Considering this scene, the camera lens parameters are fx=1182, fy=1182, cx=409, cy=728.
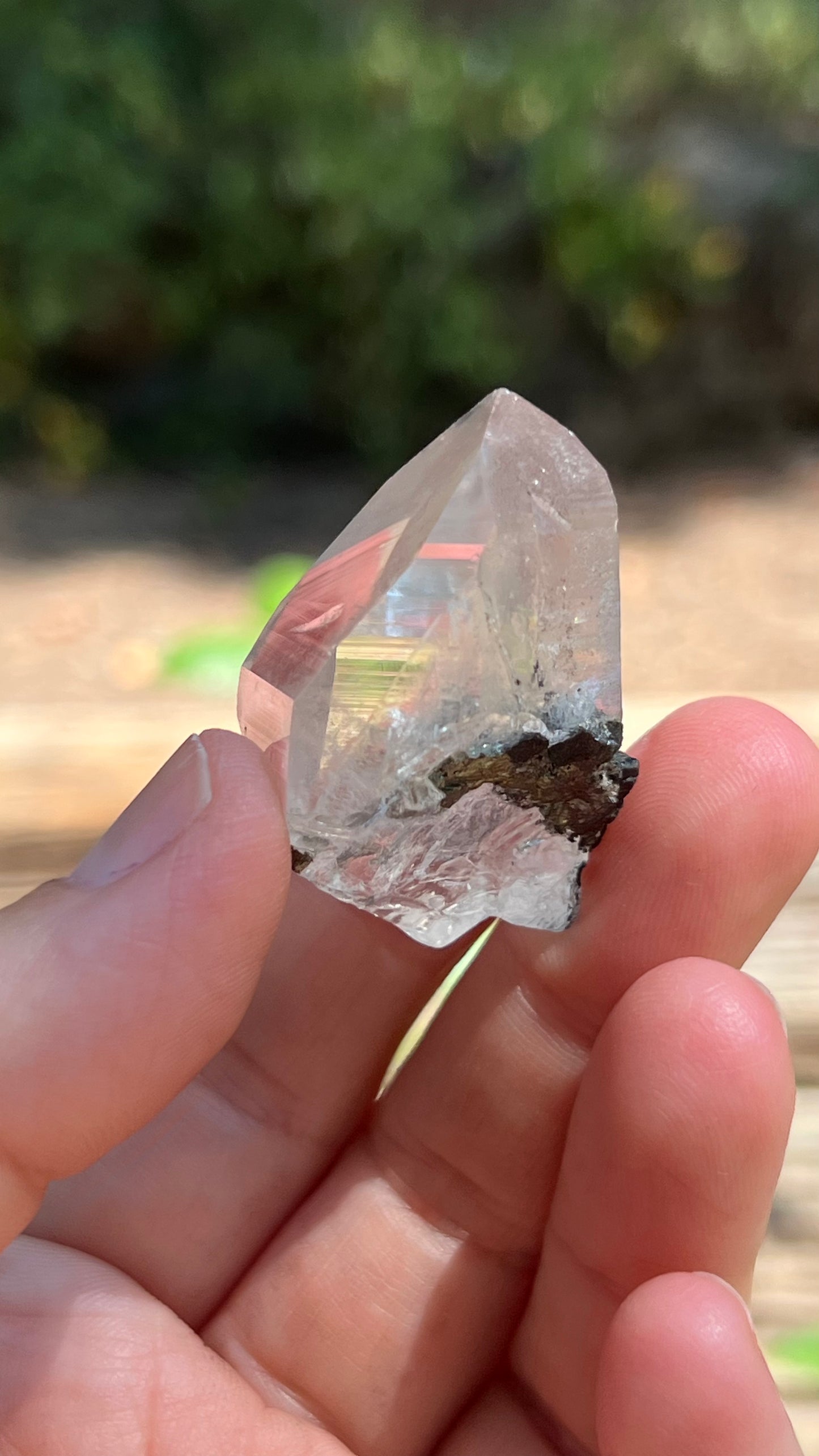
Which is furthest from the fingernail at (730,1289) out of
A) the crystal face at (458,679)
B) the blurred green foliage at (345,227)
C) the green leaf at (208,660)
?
the blurred green foliage at (345,227)

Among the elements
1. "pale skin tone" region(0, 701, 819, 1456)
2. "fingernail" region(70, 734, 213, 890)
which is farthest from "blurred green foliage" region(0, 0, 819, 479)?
"fingernail" region(70, 734, 213, 890)

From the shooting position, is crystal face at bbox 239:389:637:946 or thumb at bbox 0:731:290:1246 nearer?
thumb at bbox 0:731:290:1246

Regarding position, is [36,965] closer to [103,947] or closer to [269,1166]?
[103,947]

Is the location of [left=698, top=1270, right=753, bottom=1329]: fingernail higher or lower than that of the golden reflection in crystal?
lower

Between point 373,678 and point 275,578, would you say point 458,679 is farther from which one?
point 275,578

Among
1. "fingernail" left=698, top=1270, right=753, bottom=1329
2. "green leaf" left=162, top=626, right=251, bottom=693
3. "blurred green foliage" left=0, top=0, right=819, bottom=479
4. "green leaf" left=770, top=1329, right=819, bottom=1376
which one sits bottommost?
"green leaf" left=770, top=1329, right=819, bottom=1376

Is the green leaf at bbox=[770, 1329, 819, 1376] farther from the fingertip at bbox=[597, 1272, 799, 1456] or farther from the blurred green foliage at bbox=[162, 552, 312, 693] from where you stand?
the blurred green foliage at bbox=[162, 552, 312, 693]

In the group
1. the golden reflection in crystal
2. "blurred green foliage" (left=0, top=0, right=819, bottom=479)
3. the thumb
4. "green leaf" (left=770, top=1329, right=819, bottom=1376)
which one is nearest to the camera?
the thumb

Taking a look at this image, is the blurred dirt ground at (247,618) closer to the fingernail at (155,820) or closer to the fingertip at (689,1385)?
the fingertip at (689,1385)
